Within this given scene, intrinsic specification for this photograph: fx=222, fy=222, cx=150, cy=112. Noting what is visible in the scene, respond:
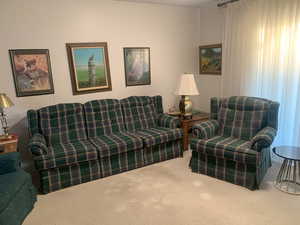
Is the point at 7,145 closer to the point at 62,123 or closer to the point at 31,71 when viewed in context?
the point at 62,123

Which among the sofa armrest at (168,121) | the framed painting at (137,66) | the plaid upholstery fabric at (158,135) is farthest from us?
the framed painting at (137,66)

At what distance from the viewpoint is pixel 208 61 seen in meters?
4.22

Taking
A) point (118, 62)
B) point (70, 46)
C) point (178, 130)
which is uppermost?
point (70, 46)

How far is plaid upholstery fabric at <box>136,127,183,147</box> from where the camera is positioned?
318cm

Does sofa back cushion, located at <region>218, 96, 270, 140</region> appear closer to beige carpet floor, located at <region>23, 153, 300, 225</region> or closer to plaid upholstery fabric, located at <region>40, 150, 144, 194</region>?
beige carpet floor, located at <region>23, 153, 300, 225</region>

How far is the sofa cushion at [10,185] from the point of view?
75.4 inches

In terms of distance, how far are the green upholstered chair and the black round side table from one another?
9.04 feet

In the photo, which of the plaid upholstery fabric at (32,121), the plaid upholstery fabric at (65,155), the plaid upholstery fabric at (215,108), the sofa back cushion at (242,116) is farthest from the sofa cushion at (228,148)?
the plaid upholstery fabric at (32,121)

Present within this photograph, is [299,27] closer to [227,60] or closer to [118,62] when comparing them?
[227,60]

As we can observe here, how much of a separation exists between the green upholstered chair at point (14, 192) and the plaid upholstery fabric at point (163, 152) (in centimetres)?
153

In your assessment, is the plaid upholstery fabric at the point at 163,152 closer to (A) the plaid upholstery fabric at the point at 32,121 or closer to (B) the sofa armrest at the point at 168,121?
(B) the sofa armrest at the point at 168,121

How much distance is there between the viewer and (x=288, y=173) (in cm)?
273

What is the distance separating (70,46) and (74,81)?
0.52m

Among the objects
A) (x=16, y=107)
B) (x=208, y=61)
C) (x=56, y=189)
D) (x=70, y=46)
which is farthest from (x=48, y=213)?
(x=208, y=61)
